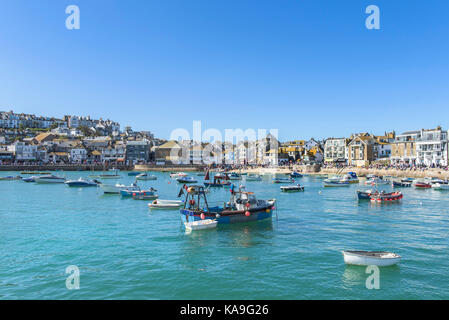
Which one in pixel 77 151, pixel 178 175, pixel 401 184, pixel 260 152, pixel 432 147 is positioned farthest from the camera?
pixel 260 152

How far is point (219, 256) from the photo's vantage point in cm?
2120

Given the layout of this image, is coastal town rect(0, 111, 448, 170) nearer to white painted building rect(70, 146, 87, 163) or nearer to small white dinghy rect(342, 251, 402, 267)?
white painted building rect(70, 146, 87, 163)

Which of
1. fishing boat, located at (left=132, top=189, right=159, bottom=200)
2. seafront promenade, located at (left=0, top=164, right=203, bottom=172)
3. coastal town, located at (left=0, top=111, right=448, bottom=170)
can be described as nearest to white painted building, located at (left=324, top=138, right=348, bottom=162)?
coastal town, located at (left=0, top=111, right=448, bottom=170)

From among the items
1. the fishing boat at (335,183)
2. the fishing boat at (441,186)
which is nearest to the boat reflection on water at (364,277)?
the fishing boat at (441,186)

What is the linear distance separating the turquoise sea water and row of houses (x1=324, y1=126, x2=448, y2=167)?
3037 inches

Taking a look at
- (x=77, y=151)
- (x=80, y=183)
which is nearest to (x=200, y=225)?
(x=80, y=183)

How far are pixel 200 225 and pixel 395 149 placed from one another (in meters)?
109

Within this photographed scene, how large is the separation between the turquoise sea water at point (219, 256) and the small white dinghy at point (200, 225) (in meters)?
0.53

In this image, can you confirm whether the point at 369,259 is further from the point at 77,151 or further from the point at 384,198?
the point at 77,151

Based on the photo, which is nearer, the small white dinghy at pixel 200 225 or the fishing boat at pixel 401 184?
the small white dinghy at pixel 200 225

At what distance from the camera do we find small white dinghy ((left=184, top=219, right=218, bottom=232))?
1080 inches

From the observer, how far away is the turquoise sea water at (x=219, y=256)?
52.4ft

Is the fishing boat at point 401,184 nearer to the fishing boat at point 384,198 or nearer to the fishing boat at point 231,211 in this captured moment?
the fishing boat at point 384,198
